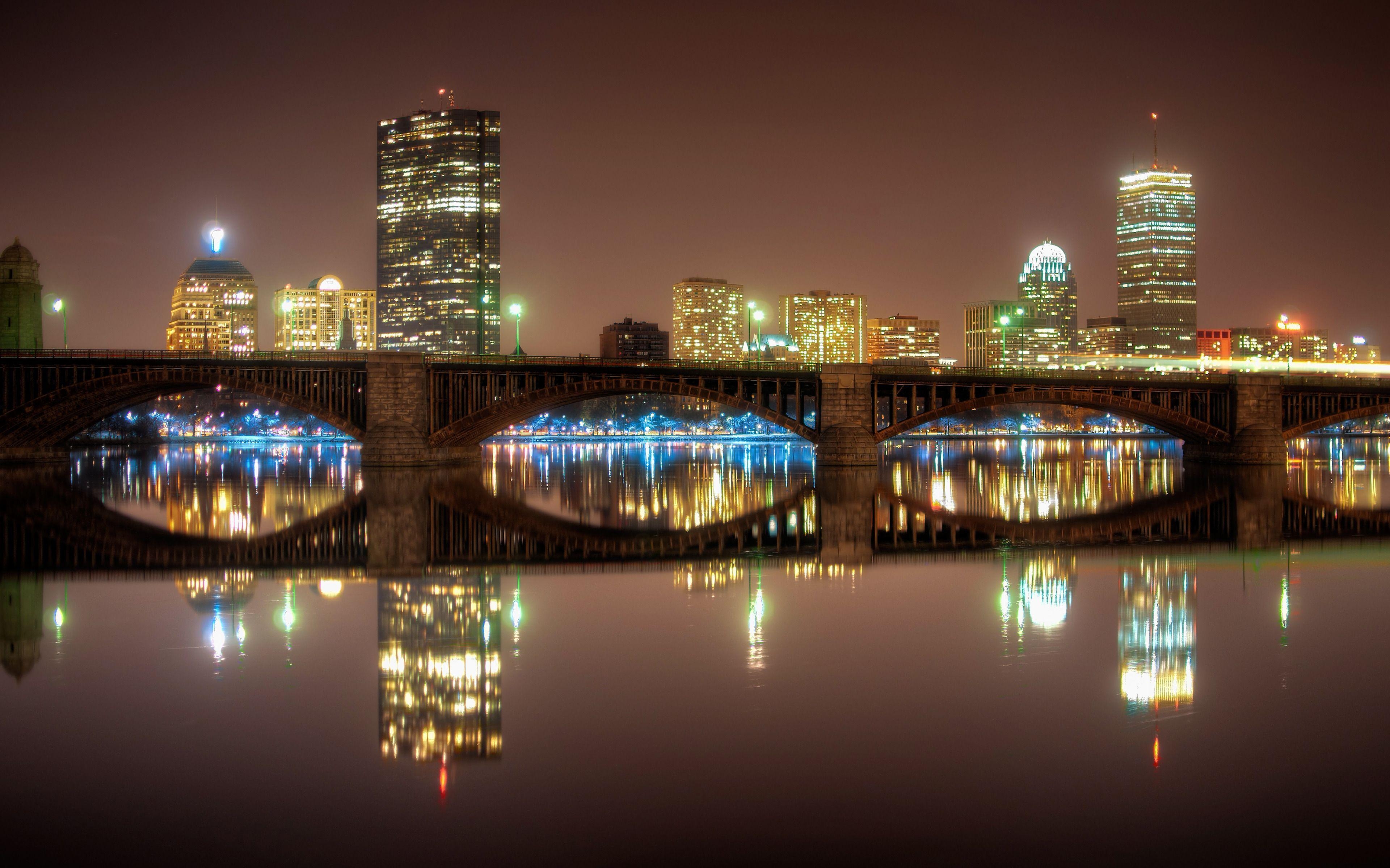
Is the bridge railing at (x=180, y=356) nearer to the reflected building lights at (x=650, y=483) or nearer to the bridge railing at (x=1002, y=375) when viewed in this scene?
the reflected building lights at (x=650, y=483)

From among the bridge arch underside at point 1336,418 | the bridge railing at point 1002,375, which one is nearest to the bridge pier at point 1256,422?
the bridge railing at point 1002,375

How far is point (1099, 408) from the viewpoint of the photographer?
100000mm

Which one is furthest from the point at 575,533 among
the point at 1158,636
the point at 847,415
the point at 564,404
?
the point at 847,415

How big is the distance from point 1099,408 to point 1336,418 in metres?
22.0

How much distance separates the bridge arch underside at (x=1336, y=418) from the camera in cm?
10231

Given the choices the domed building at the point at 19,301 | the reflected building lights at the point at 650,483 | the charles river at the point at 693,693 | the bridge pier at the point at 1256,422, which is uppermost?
the domed building at the point at 19,301

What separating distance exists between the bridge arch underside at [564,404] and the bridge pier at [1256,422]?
36.3m

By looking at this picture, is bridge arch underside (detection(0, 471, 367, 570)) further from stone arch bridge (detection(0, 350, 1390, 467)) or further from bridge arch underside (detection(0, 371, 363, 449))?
bridge arch underside (detection(0, 371, 363, 449))

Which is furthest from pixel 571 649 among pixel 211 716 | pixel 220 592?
pixel 220 592

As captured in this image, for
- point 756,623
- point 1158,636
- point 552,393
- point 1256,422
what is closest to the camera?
point 1158,636

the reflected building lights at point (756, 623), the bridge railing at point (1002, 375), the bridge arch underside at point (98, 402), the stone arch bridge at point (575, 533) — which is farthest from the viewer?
the bridge railing at point (1002, 375)

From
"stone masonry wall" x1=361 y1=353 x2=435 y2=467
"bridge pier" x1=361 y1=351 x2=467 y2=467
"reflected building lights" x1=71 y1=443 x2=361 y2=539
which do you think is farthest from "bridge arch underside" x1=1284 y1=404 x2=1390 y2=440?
"reflected building lights" x1=71 y1=443 x2=361 y2=539

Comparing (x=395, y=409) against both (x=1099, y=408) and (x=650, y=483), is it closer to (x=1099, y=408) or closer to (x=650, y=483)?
(x=650, y=483)

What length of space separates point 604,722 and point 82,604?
18244 mm
